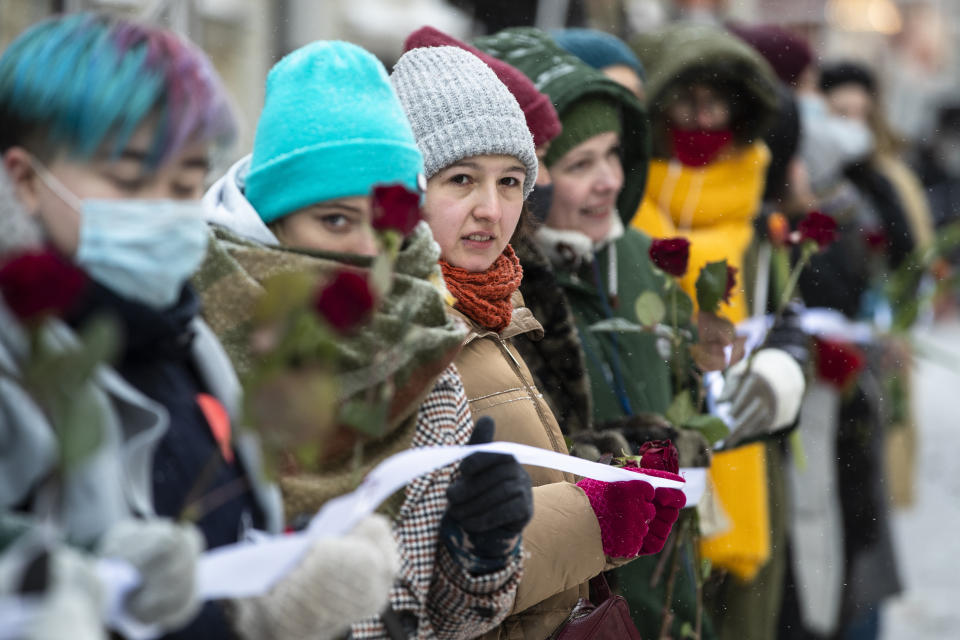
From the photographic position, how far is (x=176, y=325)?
1626 mm

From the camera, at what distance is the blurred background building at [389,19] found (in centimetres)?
609

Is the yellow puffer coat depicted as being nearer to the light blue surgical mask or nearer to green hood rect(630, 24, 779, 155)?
green hood rect(630, 24, 779, 155)

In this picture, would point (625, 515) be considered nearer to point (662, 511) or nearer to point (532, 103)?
point (662, 511)

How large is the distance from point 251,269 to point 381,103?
1.18 feet

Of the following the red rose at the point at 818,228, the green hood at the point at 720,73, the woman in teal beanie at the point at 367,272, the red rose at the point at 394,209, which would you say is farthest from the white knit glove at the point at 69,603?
the green hood at the point at 720,73

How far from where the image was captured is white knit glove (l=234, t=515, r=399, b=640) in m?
1.58

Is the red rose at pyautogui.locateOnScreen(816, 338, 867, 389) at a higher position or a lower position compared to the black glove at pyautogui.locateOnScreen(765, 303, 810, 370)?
lower

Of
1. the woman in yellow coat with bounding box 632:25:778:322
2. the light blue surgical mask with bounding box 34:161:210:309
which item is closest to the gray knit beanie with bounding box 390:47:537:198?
the light blue surgical mask with bounding box 34:161:210:309

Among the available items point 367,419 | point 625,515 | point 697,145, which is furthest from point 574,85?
point 367,419

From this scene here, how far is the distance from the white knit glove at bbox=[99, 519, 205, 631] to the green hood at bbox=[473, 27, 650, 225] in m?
2.24

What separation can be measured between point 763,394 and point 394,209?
6.96 feet

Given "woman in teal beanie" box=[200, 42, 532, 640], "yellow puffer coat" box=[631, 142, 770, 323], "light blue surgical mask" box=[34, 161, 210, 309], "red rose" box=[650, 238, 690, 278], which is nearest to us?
"light blue surgical mask" box=[34, 161, 210, 309]

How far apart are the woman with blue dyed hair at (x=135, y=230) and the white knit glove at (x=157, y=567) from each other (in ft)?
0.27

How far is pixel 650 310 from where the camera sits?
10.3 ft
